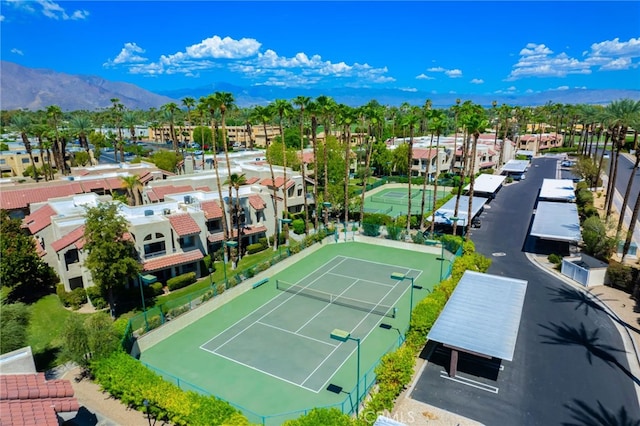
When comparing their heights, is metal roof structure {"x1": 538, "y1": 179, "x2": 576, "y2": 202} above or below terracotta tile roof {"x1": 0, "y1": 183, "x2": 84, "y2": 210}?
below

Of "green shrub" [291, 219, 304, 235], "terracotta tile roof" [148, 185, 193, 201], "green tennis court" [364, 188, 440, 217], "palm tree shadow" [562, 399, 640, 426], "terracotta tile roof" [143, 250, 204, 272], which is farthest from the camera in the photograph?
"green tennis court" [364, 188, 440, 217]

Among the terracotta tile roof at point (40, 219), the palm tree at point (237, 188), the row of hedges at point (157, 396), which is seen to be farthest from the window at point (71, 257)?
the palm tree at point (237, 188)

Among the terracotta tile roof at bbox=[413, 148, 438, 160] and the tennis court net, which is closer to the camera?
the tennis court net

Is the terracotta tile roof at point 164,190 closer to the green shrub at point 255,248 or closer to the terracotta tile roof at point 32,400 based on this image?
the green shrub at point 255,248

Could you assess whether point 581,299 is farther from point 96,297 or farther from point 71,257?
point 71,257

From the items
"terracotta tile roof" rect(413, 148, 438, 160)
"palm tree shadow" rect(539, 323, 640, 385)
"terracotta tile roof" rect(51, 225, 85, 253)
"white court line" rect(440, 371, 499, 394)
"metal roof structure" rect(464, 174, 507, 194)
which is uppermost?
"terracotta tile roof" rect(413, 148, 438, 160)

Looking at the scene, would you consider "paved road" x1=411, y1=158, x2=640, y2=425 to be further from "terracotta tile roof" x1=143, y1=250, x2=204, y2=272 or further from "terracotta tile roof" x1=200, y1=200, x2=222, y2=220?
"terracotta tile roof" x1=200, y1=200, x2=222, y2=220

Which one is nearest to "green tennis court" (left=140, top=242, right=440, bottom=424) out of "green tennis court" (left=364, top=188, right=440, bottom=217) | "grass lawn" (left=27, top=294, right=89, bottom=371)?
"grass lawn" (left=27, top=294, right=89, bottom=371)

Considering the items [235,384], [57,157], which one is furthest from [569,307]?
[57,157]
